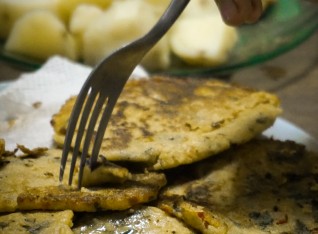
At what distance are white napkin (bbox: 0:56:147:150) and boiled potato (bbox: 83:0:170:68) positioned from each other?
0.17 m

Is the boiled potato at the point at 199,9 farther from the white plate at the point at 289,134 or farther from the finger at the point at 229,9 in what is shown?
the finger at the point at 229,9

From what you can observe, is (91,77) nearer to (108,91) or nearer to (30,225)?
(108,91)

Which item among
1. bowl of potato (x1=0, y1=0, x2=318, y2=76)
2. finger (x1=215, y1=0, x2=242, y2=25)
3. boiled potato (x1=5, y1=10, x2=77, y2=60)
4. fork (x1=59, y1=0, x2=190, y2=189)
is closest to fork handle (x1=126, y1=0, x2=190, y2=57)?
fork (x1=59, y1=0, x2=190, y2=189)

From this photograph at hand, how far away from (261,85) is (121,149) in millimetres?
932

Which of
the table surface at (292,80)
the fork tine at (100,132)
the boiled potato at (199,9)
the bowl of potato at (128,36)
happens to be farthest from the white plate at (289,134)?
the boiled potato at (199,9)

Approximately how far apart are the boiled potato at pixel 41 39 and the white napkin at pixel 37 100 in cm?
20

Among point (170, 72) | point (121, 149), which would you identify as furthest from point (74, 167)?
point (170, 72)

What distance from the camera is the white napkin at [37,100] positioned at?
1.55 m

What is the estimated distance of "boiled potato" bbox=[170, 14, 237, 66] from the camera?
1.99 metres

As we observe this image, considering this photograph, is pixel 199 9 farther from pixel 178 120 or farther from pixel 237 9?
pixel 237 9

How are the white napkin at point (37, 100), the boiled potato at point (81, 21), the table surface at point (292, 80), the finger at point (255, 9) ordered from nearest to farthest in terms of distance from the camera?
the finger at point (255, 9) < the white napkin at point (37, 100) < the table surface at point (292, 80) < the boiled potato at point (81, 21)

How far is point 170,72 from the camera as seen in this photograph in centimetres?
192

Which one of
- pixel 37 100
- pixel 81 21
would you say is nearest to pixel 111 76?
pixel 37 100

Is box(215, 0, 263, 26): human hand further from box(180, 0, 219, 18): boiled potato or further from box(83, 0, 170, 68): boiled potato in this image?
box(180, 0, 219, 18): boiled potato
